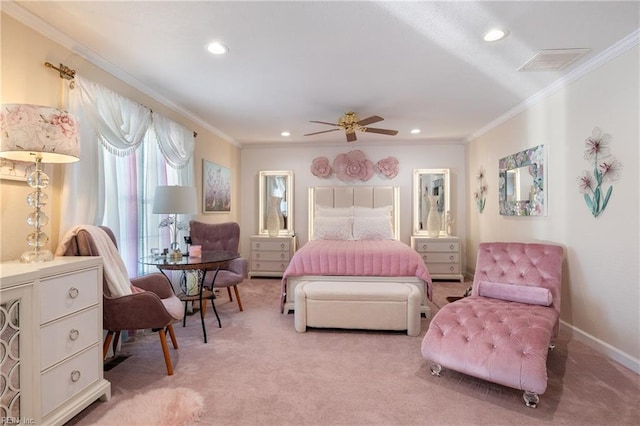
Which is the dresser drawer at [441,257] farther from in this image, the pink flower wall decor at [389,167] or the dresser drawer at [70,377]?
the dresser drawer at [70,377]

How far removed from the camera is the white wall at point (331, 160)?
5.64 m

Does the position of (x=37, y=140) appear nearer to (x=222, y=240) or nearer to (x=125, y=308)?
(x=125, y=308)

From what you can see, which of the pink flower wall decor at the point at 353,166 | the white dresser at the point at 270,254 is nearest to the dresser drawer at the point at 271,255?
the white dresser at the point at 270,254

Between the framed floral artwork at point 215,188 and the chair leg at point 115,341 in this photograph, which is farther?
the framed floral artwork at point 215,188

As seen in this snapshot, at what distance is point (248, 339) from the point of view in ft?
9.59

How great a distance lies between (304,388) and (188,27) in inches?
102

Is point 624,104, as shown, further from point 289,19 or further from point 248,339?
point 248,339

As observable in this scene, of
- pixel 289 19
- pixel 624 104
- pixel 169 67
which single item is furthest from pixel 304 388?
pixel 624 104

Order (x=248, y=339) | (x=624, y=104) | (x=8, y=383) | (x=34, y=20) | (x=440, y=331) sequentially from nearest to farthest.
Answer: (x=8, y=383) → (x=34, y=20) → (x=440, y=331) → (x=624, y=104) → (x=248, y=339)

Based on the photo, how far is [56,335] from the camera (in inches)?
66.3

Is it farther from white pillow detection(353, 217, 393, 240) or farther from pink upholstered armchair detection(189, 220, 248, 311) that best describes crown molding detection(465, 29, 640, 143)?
pink upholstered armchair detection(189, 220, 248, 311)

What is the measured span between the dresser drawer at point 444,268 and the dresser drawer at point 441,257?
0.05 m

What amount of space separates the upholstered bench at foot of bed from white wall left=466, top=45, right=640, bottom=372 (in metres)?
1.45

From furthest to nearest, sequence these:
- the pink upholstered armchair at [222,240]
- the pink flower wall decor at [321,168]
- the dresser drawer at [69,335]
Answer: the pink flower wall decor at [321,168] → the pink upholstered armchair at [222,240] → the dresser drawer at [69,335]
